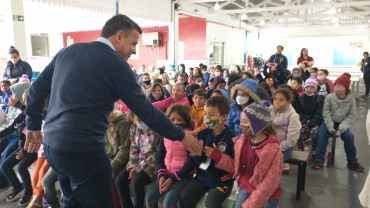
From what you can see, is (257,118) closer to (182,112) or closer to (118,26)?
(182,112)

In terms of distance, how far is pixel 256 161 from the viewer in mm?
2080

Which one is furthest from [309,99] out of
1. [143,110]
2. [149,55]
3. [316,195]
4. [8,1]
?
[149,55]

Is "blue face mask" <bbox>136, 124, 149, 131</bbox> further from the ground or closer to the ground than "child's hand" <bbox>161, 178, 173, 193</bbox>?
further from the ground

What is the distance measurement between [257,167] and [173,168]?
78 centimetres

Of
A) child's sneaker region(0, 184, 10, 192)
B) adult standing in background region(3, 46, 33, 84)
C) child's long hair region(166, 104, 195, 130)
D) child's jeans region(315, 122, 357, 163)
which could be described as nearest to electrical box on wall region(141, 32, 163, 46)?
adult standing in background region(3, 46, 33, 84)

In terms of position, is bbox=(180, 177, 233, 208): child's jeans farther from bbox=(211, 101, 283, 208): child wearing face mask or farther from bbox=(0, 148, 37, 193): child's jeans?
bbox=(0, 148, 37, 193): child's jeans

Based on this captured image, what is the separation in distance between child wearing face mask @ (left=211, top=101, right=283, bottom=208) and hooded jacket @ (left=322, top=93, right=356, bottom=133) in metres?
2.22

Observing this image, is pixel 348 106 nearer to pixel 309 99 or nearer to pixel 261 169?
pixel 309 99

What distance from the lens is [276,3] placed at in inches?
493

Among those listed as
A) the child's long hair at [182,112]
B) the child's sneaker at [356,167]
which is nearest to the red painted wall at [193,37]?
the child's sneaker at [356,167]

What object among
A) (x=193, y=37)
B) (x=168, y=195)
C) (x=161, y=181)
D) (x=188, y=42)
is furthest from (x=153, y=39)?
(x=168, y=195)

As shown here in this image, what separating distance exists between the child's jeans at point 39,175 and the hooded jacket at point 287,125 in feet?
8.49

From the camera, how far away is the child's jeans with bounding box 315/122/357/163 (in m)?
3.76

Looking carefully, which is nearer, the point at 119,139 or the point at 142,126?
the point at 142,126
